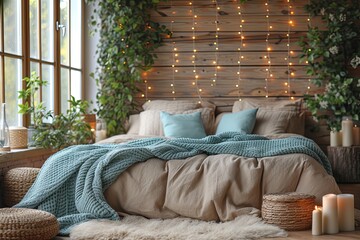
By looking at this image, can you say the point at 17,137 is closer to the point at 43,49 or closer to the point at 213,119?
the point at 43,49

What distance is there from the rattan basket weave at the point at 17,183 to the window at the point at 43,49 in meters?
0.60

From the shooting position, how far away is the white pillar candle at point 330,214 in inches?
149

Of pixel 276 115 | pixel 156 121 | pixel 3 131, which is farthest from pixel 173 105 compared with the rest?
pixel 3 131

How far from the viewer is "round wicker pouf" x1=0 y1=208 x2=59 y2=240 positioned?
3.33 meters

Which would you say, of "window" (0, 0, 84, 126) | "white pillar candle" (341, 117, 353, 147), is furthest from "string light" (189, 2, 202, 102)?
"white pillar candle" (341, 117, 353, 147)

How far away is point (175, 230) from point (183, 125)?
2397 millimetres

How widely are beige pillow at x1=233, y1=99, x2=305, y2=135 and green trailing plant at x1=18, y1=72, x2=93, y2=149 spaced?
64.8 inches

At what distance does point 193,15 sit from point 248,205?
3.31m

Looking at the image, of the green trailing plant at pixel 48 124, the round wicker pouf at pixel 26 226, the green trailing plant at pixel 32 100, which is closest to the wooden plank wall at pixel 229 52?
the green trailing plant at pixel 48 124

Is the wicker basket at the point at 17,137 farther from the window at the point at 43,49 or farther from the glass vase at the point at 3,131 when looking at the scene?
the glass vase at the point at 3,131

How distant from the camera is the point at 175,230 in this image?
371 cm

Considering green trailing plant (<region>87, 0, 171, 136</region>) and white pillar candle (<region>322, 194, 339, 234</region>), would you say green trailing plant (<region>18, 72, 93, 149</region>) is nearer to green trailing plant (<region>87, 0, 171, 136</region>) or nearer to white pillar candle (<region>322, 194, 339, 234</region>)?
green trailing plant (<region>87, 0, 171, 136</region>)

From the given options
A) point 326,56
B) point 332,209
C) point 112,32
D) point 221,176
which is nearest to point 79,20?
point 112,32

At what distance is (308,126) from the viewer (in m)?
6.68
